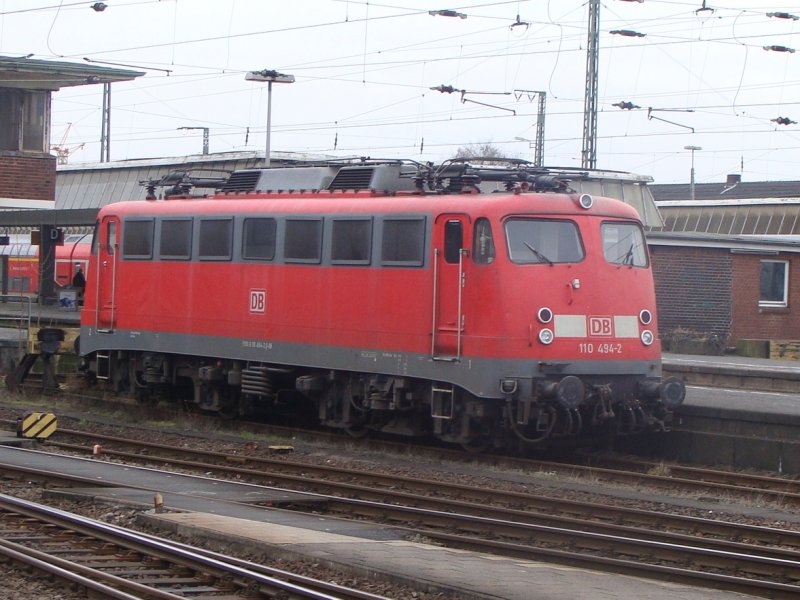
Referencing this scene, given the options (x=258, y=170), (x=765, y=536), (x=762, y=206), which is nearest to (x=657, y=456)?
(x=765, y=536)

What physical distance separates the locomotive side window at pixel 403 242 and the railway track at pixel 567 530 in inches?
114

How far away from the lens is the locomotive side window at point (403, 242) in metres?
15.8

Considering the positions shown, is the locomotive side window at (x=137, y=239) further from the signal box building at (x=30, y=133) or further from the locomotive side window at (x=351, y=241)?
the signal box building at (x=30, y=133)

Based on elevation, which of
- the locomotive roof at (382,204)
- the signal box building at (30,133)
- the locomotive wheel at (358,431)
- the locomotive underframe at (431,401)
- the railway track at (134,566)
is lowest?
the railway track at (134,566)

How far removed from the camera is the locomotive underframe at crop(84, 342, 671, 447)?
15055 mm

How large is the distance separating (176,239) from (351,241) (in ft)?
13.3

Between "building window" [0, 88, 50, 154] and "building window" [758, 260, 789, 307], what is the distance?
2047cm

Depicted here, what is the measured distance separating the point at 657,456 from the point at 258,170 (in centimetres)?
733

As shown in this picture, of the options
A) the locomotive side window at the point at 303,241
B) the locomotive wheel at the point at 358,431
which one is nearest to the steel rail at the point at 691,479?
the locomotive wheel at the point at 358,431

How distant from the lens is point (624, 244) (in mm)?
16203

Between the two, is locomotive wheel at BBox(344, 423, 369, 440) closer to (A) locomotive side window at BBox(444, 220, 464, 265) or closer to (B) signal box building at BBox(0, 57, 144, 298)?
(A) locomotive side window at BBox(444, 220, 464, 265)

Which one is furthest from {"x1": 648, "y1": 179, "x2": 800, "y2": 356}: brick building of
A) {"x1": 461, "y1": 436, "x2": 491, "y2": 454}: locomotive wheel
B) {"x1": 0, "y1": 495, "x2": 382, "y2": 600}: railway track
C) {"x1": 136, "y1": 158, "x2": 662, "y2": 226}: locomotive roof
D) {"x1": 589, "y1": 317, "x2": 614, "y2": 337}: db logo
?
{"x1": 0, "y1": 495, "x2": 382, "y2": 600}: railway track

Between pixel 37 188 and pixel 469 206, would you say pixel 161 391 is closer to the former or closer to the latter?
pixel 37 188

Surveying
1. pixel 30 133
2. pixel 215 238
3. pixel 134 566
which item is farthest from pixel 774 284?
pixel 134 566
